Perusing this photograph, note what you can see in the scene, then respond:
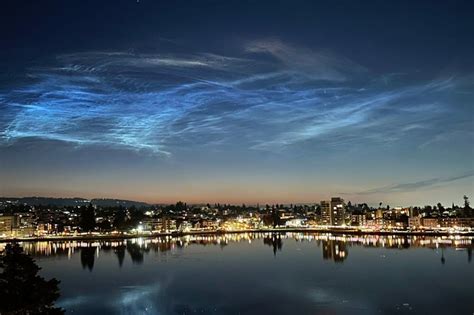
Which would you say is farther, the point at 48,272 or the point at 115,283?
the point at 48,272

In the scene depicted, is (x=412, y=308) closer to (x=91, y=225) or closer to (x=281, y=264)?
(x=281, y=264)

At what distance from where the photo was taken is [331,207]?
12719 cm

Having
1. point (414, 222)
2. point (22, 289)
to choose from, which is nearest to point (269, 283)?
point (22, 289)

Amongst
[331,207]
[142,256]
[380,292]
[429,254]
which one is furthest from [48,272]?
[331,207]

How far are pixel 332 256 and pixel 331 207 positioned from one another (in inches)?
3411

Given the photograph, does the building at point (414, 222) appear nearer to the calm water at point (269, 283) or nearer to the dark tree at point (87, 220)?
the calm water at point (269, 283)

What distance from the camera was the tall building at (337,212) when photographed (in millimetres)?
124750

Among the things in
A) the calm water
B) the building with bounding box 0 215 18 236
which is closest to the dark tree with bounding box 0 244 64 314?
the calm water

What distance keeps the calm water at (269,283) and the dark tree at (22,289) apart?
300 inches

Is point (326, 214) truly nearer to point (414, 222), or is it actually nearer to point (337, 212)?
point (337, 212)

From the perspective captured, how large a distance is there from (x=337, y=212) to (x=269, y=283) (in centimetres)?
10217

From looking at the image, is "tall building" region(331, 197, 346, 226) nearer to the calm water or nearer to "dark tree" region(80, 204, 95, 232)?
"dark tree" region(80, 204, 95, 232)

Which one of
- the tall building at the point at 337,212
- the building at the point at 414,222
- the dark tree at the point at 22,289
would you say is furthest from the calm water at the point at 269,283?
the tall building at the point at 337,212

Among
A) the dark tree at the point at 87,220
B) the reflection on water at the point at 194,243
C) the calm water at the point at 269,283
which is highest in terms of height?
the dark tree at the point at 87,220
